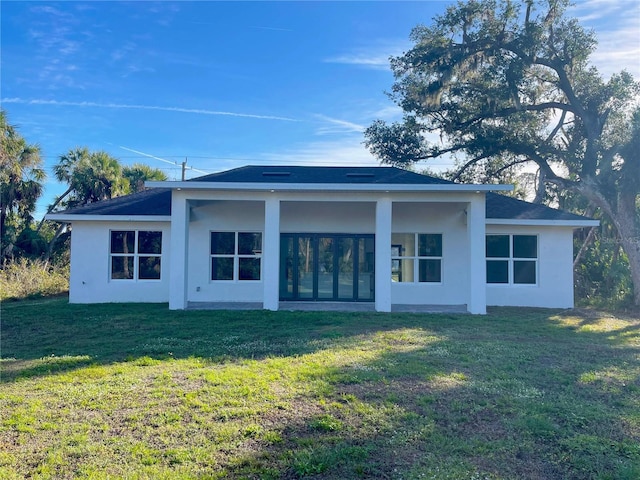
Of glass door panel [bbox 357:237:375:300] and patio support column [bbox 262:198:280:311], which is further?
glass door panel [bbox 357:237:375:300]

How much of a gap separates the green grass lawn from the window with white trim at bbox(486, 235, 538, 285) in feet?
15.6

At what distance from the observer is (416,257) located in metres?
12.9

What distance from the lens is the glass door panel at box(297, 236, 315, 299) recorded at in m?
13.0

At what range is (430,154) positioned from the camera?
18.4 metres

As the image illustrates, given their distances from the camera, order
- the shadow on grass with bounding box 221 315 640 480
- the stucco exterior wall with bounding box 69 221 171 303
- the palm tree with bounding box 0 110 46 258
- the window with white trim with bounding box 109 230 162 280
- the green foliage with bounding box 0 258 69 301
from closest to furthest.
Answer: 1. the shadow on grass with bounding box 221 315 640 480
2. the stucco exterior wall with bounding box 69 221 171 303
3. the window with white trim with bounding box 109 230 162 280
4. the green foliage with bounding box 0 258 69 301
5. the palm tree with bounding box 0 110 46 258

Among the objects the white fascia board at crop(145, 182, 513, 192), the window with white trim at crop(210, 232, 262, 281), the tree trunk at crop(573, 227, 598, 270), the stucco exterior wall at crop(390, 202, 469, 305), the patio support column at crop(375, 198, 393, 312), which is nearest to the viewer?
the white fascia board at crop(145, 182, 513, 192)

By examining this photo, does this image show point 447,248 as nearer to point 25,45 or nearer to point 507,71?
point 507,71

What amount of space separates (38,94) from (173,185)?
1098 centimetres

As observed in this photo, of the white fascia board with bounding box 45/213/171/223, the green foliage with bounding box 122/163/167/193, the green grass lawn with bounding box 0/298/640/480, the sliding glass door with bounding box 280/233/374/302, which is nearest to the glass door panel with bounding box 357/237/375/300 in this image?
the sliding glass door with bounding box 280/233/374/302

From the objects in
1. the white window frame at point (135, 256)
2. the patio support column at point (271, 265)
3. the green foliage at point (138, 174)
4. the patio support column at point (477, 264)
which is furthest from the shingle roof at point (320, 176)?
the green foliage at point (138, 174)

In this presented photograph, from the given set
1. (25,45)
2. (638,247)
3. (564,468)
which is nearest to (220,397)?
(564,468)

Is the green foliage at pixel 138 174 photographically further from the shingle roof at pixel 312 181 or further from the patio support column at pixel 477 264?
the patio support column at pixel 477 264

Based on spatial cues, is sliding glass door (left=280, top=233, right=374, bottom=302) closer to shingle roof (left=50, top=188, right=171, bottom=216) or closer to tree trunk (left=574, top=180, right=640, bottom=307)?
shingle roof (left=50, top=188, right=171, bottom=216)

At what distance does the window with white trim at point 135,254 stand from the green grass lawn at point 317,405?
460 centimetres
